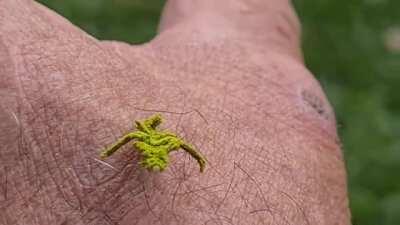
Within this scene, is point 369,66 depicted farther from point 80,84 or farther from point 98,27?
point 80,84

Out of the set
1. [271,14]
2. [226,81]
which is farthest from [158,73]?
[271,14]

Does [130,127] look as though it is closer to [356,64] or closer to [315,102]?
[315,102]

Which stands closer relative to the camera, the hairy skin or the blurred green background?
the hairy skin

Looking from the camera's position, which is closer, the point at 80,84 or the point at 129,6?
the point at 80,84

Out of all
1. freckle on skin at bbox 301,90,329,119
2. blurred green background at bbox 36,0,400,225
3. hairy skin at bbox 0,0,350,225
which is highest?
hairy skin at bbox 0,0,350,225

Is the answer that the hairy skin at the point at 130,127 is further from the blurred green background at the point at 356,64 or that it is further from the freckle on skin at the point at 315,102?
the blurred green background at the point at 356,64

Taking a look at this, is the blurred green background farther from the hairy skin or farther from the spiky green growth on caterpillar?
the spiky green growth on caterpillar

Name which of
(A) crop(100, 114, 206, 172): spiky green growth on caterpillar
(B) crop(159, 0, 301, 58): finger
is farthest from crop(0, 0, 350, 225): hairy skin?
(B) crop(159, 0, 301, 58): finger
